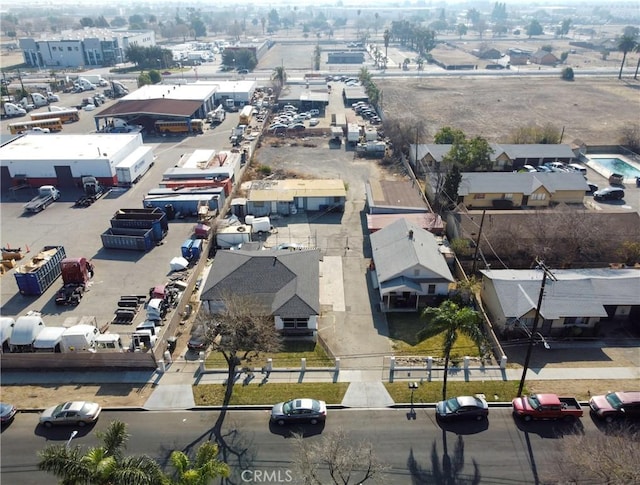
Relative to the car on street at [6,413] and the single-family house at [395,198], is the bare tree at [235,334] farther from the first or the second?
the single-family house at [395,198]

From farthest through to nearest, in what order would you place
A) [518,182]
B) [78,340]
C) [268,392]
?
[518,182], [78,340], [268,392]

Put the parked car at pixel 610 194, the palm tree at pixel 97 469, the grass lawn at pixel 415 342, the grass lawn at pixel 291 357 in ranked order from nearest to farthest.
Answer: the palm tree at pixel 97 469
the grass lawn at pixel 291 357
the grass lawn at pixel 415 342
the parked car at pixel 610 194

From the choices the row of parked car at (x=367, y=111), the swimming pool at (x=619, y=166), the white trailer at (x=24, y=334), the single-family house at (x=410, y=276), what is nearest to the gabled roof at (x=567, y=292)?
the single-family house at (x=410, y=276)

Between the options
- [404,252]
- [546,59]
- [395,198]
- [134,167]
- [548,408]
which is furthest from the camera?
[546,59]

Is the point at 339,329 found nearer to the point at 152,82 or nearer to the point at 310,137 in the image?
the point at 310,137

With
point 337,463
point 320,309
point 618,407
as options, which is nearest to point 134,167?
point 320,309

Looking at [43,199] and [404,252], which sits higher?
[404,252]

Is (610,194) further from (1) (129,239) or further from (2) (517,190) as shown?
(1) (129,239)
